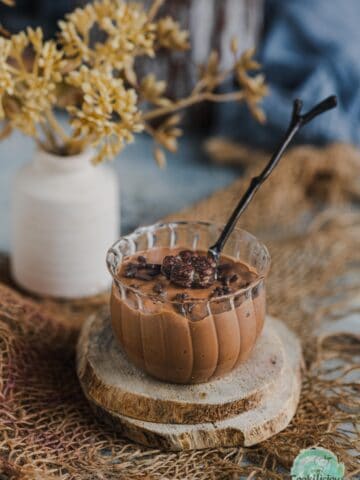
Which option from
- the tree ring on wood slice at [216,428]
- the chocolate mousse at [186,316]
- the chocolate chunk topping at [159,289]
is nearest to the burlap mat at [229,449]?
the tree ring on wood slice at [216,428]

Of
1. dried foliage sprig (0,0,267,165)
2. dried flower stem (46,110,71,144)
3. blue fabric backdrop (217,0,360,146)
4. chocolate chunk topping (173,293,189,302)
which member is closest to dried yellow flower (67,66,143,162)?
dried foliage sprig (0,0,267,165)

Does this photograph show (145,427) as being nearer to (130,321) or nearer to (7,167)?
(130,321)

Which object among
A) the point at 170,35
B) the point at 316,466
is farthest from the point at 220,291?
the point at 170,35

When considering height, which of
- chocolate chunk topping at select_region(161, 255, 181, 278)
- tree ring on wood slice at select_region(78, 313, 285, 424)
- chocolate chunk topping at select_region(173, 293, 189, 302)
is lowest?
tree ring on wood slice at select_region(78, 313, 285, 424)

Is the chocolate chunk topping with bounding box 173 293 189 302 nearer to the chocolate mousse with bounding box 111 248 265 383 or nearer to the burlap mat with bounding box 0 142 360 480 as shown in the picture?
the chocolate mousse with bounding box 111 248 265 383

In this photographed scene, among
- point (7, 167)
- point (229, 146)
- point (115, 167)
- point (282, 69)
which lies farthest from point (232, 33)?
point (7, 167)
